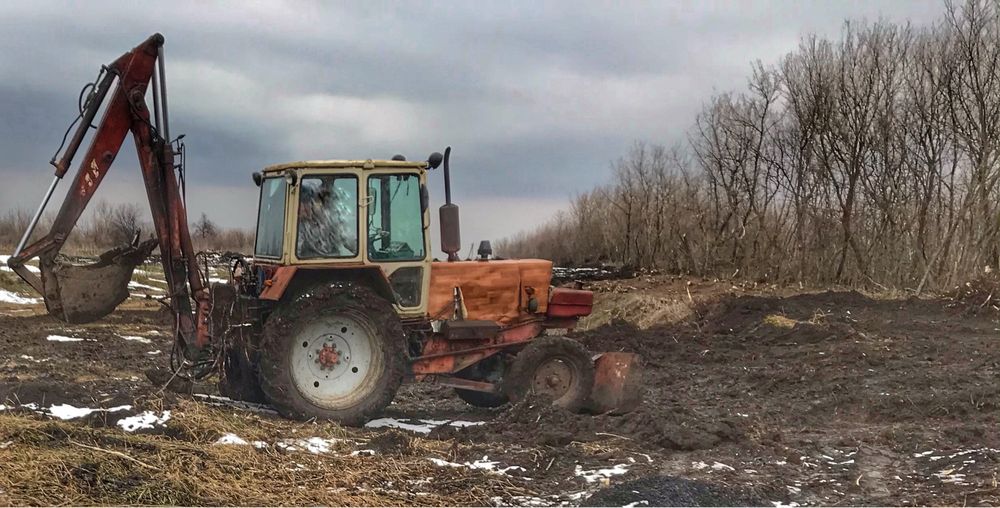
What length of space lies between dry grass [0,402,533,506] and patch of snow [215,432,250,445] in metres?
0.06

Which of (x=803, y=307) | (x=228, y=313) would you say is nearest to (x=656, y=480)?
(x=228, y=313)

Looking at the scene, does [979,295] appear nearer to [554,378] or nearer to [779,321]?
[779,321]

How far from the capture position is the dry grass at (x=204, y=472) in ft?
16.4

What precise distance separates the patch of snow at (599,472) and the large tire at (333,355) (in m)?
2.11

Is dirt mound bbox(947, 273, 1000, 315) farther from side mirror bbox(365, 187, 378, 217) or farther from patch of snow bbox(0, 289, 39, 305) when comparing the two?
patch of snow bbox(0, 289, 39, 305)

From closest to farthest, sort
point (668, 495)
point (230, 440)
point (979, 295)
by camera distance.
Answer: point (668, 495)
point (230, 440)
point (979, 295)

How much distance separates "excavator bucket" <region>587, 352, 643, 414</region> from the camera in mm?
8477

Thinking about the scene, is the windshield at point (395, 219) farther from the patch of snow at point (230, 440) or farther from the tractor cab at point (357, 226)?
the patch of snow at point (230, 440)

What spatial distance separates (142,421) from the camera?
6.64 meters

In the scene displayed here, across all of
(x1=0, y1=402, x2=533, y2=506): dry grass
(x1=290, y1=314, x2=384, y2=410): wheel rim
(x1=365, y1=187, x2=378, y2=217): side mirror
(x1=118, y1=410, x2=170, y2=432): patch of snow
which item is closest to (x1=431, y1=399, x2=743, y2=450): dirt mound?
(x1=0, y1=402, x2=533, y2=506): dry grass

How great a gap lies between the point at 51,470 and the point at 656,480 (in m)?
3.69

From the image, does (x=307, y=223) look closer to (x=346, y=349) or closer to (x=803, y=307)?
(x=346, y=349)

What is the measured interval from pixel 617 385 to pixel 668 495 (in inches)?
121

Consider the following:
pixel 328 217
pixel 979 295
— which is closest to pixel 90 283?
pixel 328 217
